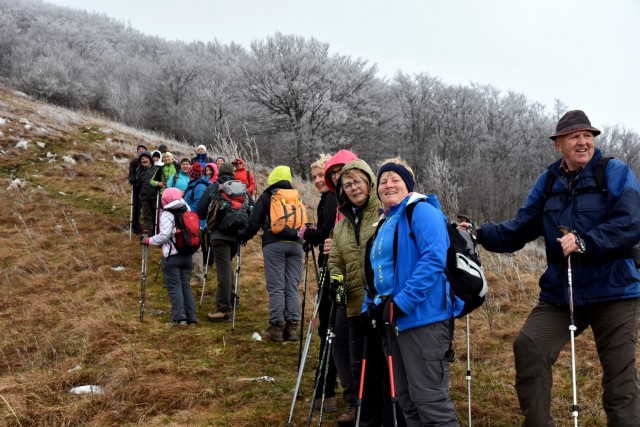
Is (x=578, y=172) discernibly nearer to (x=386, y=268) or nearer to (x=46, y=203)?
(x=386, y=268)

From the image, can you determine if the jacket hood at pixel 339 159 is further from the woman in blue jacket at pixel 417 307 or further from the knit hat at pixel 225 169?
the knit hat at pixel 225 169

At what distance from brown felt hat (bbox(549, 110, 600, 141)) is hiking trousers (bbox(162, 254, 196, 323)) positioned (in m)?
5.75

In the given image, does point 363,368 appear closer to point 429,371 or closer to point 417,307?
point 429,371

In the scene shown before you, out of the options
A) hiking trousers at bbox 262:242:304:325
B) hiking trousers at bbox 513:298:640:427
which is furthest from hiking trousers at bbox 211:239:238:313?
hiking trousers at bbox 513:298:640:427

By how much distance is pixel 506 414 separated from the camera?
15.9ft

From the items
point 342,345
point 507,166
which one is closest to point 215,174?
point 342,345

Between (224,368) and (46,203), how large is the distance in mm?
10896

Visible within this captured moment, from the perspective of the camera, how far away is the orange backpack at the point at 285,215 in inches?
267

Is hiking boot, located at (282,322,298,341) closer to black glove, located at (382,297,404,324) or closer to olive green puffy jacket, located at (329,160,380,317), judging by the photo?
olive green puffy jacket, located at (329,160,380,317)

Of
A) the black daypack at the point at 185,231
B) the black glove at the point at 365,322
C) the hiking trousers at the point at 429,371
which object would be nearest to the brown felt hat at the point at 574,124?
the hiking trousers at the point at 429,371

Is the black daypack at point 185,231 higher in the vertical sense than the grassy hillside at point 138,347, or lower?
higher

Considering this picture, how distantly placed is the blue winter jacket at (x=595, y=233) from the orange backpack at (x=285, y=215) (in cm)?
354

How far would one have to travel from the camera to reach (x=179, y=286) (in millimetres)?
7691

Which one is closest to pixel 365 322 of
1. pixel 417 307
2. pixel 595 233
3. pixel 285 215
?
pixel 417 307
